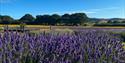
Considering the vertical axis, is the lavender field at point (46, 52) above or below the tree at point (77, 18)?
above

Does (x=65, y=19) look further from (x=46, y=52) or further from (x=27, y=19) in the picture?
(x=46, y=52)

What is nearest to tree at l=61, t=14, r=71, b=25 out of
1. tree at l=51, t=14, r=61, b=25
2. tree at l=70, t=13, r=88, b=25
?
tree at l=51, t=14, r=61, b=25

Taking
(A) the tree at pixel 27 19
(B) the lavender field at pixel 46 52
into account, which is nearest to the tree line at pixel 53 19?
(A) the tree at pixel 27 19

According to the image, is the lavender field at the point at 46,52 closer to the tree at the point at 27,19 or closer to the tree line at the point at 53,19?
the tree line at the point at 53,19

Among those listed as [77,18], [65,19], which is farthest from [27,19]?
[77,18]

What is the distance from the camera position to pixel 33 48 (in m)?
5.36

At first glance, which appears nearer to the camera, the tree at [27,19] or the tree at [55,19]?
the tree at [27,19]

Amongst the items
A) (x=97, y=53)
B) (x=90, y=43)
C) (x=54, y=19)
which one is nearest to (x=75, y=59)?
(x=97, y=53)

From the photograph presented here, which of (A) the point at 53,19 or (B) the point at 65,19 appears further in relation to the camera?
(B) the point at 65,19

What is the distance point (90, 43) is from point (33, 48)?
6.45 feet

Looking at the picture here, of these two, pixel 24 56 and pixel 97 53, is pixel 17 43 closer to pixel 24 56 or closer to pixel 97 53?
pixel 24 56

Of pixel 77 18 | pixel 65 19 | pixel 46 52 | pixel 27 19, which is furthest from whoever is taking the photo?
pixel 77 18

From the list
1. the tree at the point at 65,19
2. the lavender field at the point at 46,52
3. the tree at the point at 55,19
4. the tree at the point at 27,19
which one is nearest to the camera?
the lavender field at the point at 46,52

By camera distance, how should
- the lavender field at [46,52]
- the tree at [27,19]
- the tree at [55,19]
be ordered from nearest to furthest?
the lavender field at [46,52] < the tree at [27,19] < the tree at [55,19]
